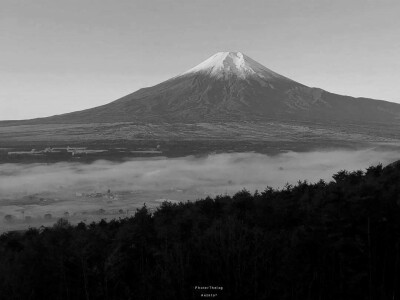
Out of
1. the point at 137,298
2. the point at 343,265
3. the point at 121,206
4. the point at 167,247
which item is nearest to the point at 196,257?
the point at 167,247

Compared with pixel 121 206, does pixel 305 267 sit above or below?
above

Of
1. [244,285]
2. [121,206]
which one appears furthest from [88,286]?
[121,206]

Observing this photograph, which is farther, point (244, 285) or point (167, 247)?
point (167, 247)

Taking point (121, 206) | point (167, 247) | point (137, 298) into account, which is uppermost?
point (167, 247)

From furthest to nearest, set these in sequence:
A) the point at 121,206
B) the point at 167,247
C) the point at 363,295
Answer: the point at 121,206
the point at 167,247
the point at 363,295

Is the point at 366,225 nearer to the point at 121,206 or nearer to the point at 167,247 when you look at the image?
the point at 167,247

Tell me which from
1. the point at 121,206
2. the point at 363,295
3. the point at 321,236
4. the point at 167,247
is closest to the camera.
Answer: the point at 363,295

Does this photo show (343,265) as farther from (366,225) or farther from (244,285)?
(244,285)
